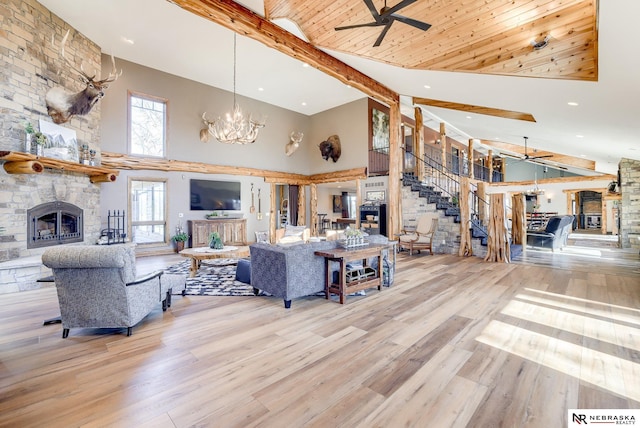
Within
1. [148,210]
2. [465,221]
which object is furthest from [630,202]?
[148,210]

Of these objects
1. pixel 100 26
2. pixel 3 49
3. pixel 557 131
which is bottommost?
pixel 557 131

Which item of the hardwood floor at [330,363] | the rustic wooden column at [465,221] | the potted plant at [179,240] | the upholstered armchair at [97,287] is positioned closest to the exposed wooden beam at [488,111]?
the rustic wooden column at [465,221]

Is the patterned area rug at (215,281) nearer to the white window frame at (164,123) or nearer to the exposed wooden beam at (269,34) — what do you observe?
the white window frame at (164,123)

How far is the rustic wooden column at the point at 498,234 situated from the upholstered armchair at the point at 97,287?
23.1 ft

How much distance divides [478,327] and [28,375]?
397 centimetres

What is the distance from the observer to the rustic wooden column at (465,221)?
7328 mm

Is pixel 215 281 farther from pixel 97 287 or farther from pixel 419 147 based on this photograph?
pixel 419 147

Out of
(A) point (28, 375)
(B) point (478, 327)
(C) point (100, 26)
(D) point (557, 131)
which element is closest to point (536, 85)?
(D) point (557, 131)

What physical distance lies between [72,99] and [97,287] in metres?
4.80

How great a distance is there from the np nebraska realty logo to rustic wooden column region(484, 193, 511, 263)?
210 inches

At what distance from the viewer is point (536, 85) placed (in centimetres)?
444

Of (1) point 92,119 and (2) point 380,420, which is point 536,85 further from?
(1) point 92,119

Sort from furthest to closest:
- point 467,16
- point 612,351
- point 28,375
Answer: point 467,16, point 612,351, point 28,375

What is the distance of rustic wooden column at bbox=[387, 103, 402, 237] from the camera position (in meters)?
8.31
